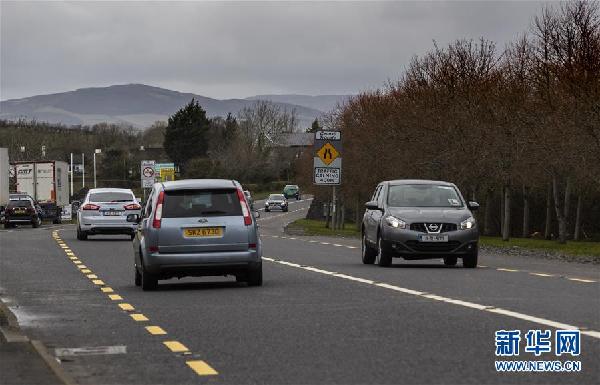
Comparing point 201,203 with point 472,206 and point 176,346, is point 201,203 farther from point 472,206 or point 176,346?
point 176,346

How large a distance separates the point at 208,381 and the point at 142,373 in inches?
29.1

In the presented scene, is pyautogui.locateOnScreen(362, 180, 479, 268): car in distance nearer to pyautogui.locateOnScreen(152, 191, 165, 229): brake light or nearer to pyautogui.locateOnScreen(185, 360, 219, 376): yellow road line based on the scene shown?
pyautogui.locateOnScreen(152, 191, 165, 229): brake light

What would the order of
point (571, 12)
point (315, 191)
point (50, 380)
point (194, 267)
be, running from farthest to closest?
point (315, 191) < point (571, 12) < point (194, 267) < point (50, 380)

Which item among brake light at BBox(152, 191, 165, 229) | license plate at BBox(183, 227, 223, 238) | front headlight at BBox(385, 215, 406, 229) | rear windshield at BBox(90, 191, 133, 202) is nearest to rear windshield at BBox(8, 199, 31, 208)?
rear windshield at BBox(90, 191, 133, 202)

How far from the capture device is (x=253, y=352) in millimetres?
11125

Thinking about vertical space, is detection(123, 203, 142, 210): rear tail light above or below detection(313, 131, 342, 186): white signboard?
below

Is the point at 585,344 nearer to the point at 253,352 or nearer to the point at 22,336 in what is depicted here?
the point at 253,352

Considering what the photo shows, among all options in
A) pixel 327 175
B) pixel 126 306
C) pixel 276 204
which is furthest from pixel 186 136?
pixel 126 306

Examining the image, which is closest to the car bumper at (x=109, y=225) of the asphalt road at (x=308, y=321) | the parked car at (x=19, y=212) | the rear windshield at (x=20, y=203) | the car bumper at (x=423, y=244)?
the asphalt road at (x=308, y=321)

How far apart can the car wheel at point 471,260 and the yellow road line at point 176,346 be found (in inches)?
521

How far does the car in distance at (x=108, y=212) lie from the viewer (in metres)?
41.2

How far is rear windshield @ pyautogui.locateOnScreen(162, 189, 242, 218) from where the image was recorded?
19297mm

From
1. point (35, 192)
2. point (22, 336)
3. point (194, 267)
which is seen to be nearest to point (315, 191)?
point (35, 192)

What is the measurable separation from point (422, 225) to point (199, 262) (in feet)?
20.7
